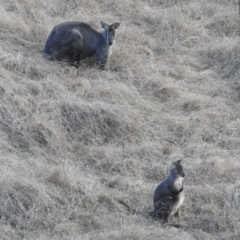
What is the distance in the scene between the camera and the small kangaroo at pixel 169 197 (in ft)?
23.7

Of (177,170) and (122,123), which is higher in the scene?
(177,170)

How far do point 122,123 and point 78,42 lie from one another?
1763 mm

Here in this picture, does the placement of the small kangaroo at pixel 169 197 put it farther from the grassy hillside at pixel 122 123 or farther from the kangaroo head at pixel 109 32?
the kangaroo head at pixel 109 32

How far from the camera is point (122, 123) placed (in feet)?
29.3

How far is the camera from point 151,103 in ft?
31.7

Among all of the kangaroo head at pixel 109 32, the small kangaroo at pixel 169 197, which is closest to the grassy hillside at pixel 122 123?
the small kangaroo at pixel 169 197

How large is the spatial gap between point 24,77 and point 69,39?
92 centimetres

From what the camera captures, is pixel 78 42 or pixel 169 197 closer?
pixel 169 197

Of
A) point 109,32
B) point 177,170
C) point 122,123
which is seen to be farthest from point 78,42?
point 177,170

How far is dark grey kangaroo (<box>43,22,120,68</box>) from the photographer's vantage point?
10141 millimetres

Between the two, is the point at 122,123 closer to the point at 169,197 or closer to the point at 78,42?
the point at 78,42

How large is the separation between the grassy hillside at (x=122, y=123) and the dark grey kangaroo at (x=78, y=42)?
17cm

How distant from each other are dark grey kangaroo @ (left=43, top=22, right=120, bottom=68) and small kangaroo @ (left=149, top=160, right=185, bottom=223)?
3.28m

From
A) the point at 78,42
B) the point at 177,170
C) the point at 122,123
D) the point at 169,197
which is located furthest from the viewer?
the point at 78,42
